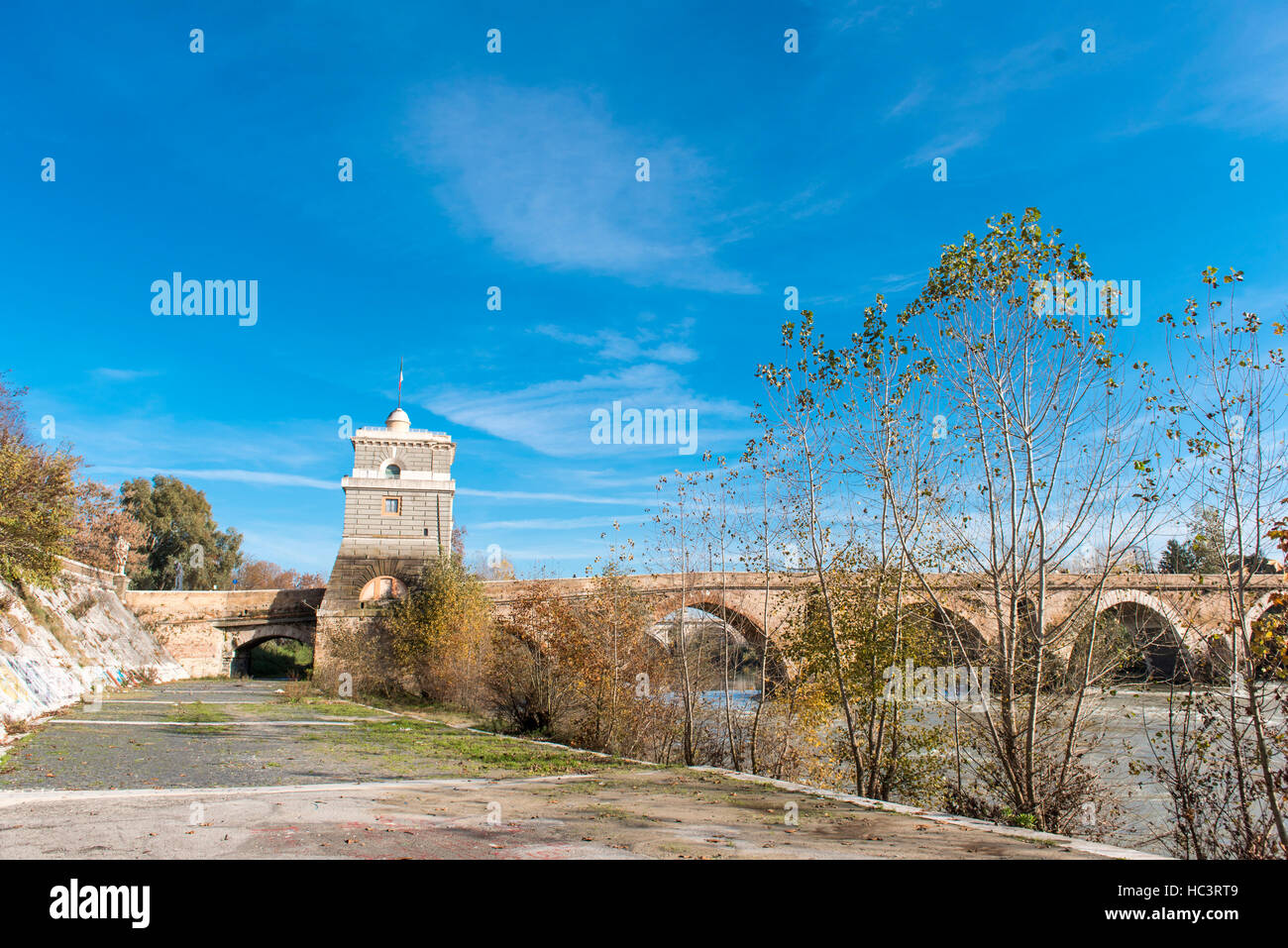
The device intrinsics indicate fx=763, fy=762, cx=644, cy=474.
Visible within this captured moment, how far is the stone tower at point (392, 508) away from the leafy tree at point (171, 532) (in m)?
→ 20.1

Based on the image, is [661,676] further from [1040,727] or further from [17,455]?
[17,455]

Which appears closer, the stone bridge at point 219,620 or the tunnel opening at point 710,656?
the tunnel opening at point 710,656

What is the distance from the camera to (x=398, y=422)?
4716 cm

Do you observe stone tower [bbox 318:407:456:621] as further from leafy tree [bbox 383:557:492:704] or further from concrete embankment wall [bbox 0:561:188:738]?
concrete embankment wall [bbox 0:561:188:738]

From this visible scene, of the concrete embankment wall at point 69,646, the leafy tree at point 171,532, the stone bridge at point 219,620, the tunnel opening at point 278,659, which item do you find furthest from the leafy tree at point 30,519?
the leafy tree at point 171,532

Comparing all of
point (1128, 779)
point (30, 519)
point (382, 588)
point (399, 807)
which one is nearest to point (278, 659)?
point (382, 588)

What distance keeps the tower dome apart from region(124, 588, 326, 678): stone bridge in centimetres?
1119

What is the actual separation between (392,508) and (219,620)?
33.2 ft

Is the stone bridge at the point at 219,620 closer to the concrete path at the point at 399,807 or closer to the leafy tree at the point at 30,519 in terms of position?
the leafy tree at the point at 30,519

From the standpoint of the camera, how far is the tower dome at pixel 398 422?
1849 inches

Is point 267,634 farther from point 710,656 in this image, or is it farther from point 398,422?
point 710,656

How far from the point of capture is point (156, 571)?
180 feet

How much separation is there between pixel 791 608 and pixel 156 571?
5539 cm
